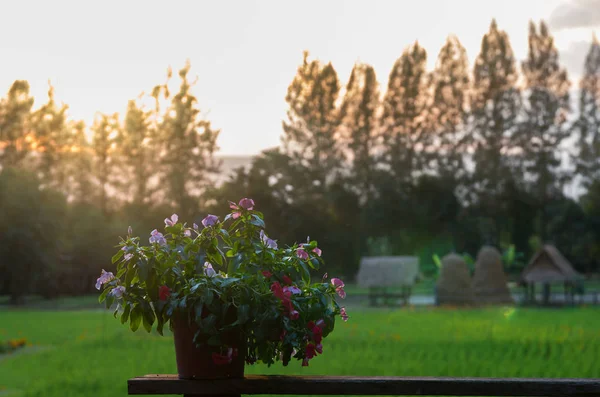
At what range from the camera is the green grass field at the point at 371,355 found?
1320 centimetres

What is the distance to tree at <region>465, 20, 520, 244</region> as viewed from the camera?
5262 centimetres

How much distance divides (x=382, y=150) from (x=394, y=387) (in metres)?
50.5

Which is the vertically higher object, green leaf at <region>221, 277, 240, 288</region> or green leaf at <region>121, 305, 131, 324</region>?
green leaf at <region>221, 277, 240, 288</region>

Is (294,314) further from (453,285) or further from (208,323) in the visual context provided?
(453,285)

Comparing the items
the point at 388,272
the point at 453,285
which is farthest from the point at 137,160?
the point at 453,285

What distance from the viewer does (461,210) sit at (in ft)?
174

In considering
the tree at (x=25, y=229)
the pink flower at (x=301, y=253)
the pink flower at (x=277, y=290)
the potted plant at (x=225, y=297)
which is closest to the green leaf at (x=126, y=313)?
the potted plant at (x=225, y=297)

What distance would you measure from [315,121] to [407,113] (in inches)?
353

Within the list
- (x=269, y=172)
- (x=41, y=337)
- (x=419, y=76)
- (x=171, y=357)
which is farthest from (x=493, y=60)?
(x=171, y=357)

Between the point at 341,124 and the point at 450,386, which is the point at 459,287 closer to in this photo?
the point at 341,124

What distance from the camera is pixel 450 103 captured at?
53500 mm

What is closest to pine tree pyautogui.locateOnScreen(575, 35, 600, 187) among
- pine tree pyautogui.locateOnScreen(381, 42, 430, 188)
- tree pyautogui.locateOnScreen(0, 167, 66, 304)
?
pine tree pyautogui.locateOnScreen(381, 42, 430, 188)

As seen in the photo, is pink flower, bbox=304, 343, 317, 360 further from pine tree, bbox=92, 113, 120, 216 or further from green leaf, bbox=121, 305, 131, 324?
pine tree, bbox=92, 113, 120, 216

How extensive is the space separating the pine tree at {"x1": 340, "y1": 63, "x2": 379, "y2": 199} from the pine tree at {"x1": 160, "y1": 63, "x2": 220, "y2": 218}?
7769mm
